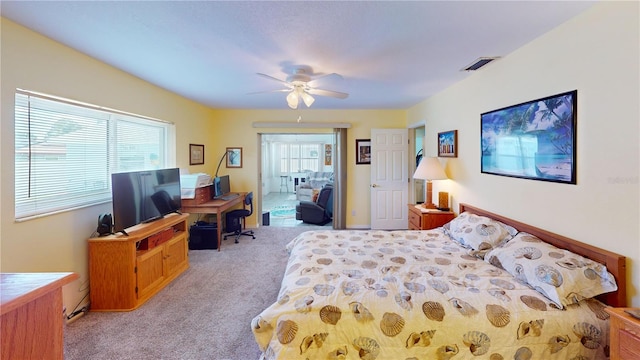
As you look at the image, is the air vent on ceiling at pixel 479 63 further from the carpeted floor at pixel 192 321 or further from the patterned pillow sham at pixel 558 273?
the carpeted floor at pixel 192 321

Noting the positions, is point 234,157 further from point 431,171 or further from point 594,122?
point 594,122

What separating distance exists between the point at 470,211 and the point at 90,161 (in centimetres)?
411

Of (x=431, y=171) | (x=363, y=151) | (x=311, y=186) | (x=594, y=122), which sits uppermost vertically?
(x=363, y=151)

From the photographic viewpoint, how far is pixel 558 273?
1648mm

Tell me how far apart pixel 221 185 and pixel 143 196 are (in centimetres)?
192

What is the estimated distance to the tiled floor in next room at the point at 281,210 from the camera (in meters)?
6.24

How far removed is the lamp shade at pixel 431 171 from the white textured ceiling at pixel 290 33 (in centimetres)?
110

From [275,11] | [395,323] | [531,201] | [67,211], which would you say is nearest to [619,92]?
[531,201]

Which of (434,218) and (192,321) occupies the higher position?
(434,218)

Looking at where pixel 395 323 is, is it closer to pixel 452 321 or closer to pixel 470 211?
pixel 452 321

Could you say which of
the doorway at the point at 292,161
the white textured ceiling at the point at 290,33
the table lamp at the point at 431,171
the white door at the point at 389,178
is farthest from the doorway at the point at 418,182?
the doorway at the point at 292,161

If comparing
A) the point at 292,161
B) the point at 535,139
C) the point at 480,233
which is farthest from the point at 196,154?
the point at 292,161

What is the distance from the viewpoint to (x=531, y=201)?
7.56 ft

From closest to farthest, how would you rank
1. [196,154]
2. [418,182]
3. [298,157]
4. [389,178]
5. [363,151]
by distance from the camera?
[196,154] < [389,178] < [363,151] < [418,182] < [298,157]
